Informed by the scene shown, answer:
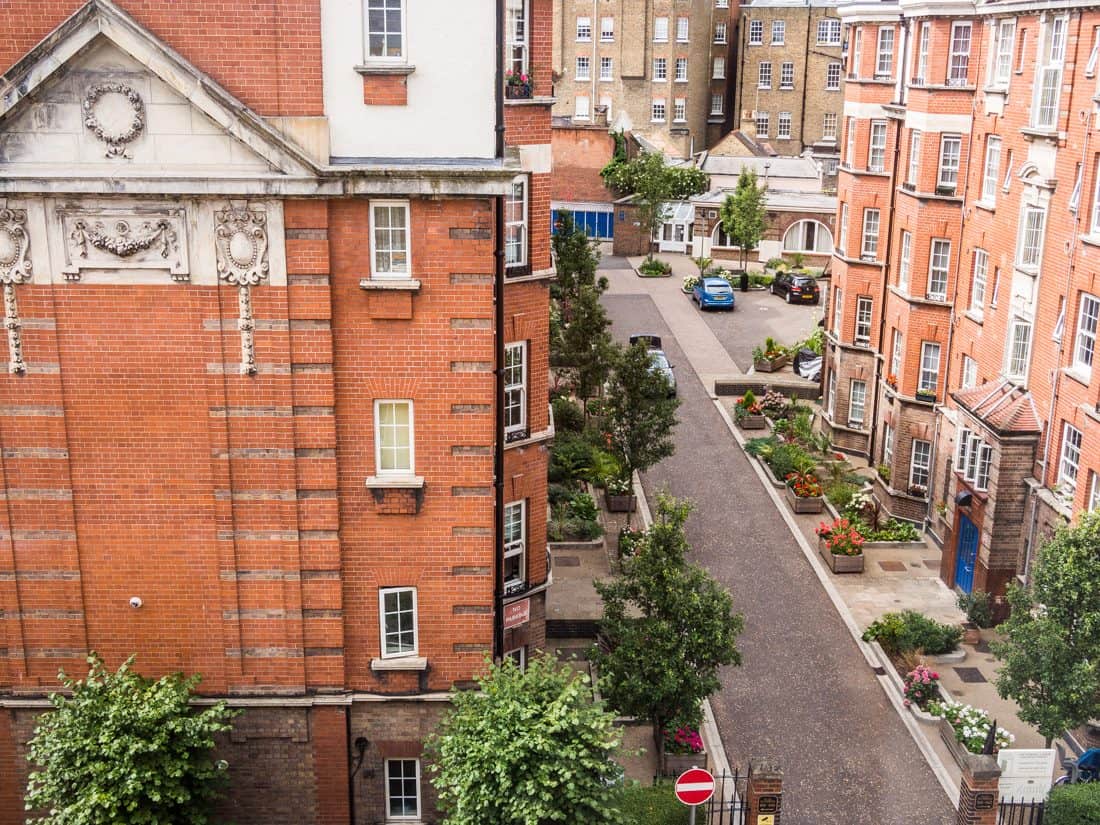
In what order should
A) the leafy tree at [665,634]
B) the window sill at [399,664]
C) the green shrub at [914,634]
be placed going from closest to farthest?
the window sill at [399,664]
the leafy tree at [665,634]
the green shrub at [914,634]

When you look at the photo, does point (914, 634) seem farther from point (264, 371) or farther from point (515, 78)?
point (264, 371)

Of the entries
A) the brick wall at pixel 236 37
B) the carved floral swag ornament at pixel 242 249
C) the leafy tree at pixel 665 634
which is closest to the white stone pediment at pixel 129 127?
the brick wall at pixel 236 37

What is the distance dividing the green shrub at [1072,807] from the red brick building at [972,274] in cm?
828

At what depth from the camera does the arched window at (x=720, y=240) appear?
80.2 metres

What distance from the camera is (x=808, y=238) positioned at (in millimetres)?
76875

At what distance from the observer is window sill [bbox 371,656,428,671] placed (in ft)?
74.2

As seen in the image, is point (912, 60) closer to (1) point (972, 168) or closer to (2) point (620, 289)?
(1) point (972, 168)

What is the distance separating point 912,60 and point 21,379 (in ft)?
102

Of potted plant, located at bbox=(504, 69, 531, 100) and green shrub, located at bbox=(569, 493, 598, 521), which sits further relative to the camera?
green shrub, located at bbox=(569, 493, 598, 521)

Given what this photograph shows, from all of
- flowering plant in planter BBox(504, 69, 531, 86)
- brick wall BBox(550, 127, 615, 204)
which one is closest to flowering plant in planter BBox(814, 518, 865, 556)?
flowering plant in planter BBox(504, 69, 531, 86)

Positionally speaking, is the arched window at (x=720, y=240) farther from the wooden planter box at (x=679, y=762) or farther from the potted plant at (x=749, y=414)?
the wooden planter box at (x=679, y=762)

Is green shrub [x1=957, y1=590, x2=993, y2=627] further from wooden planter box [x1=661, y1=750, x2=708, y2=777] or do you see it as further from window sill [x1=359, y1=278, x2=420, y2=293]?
window sill [x1=359, y1=278, x2=420, y2=293]

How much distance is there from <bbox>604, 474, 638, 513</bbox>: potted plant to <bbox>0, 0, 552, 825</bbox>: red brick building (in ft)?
58.4

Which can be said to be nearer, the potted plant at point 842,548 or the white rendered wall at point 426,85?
the white rendered wall at point 426,85
